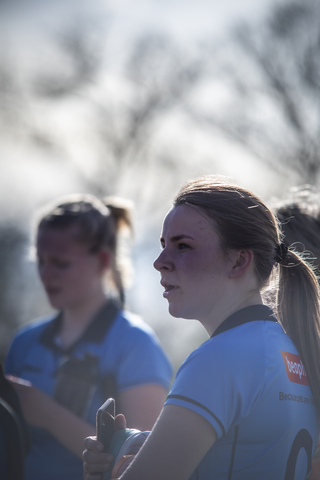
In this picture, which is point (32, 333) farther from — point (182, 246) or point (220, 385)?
point (220, 385)

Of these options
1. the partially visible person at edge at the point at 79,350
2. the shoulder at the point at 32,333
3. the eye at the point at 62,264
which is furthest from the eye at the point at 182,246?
the shoulder at the point at 32,333

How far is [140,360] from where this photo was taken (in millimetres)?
2621

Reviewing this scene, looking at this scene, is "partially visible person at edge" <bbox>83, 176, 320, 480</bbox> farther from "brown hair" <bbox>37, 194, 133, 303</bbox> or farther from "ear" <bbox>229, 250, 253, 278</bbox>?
"brown hair" <bbox>37, 194, 133, 303</bbox>

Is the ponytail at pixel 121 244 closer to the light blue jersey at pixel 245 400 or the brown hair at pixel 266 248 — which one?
the brown hair at pixel 266 248

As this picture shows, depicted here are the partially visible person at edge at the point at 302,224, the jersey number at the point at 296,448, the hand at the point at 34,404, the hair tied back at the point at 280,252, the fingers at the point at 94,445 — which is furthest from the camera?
the hand at the point at 34,404

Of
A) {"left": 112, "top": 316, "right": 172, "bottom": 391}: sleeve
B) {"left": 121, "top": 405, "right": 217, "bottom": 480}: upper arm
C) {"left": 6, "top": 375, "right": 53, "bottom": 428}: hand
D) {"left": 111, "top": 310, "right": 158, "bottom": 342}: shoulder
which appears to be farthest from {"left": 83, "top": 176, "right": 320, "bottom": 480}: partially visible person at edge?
{"left": 111, "top": 310, "right": 158, "bottom": 342}: shoulder

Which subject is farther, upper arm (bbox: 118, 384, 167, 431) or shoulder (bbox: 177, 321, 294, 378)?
upper arm (bbox: 118, 384, 167, 431)

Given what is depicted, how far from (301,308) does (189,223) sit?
450mm

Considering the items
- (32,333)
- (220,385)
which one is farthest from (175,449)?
(32,333)

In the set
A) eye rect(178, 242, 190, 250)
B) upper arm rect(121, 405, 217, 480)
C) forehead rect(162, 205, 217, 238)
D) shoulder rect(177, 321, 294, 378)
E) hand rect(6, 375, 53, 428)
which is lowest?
hand rect(6, 375, 53, 428)

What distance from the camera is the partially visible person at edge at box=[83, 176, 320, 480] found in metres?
1.34

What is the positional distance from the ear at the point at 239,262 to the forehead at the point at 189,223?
3.4 inches

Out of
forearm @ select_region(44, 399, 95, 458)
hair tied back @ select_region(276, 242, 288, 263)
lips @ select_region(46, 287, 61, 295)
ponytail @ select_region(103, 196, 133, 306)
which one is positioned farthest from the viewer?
ponytail @ select_region(103, 196, 133, 306)

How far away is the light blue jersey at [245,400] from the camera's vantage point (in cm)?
136
